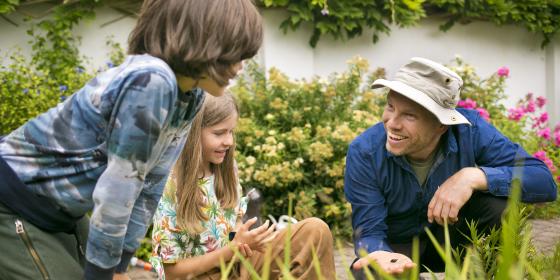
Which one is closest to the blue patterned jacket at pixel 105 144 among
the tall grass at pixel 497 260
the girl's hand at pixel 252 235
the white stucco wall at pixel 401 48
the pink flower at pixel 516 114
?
the tall grass at pixel 497 260

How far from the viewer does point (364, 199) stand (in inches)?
108

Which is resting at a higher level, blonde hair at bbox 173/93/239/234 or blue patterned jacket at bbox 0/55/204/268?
blue patterned jacket at bbox 0/55/204/268

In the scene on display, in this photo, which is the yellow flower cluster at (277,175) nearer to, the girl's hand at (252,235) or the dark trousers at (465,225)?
the dark trousers at (465,225)

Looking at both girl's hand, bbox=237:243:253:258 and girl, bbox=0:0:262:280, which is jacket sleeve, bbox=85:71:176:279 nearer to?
girl, bbox=0:0:262:280

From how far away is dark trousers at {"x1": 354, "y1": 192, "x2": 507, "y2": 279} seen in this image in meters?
2.70

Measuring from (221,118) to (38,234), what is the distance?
101cm

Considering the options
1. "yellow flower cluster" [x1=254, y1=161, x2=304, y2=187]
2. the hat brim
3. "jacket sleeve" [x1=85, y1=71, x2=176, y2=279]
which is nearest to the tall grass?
"jacket sleeve" [x1=85, y1=71, x2=176, y2=279]

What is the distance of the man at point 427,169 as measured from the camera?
262 centimetres

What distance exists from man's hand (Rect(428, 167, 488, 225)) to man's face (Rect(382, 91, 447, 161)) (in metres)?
0.20

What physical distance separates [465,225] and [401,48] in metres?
4.53

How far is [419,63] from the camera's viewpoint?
272cm

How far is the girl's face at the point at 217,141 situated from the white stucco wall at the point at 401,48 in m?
3.34

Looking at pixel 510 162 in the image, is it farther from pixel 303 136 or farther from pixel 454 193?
pixel 303 136

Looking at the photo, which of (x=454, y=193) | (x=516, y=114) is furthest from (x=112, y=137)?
(x=516, y=114)
